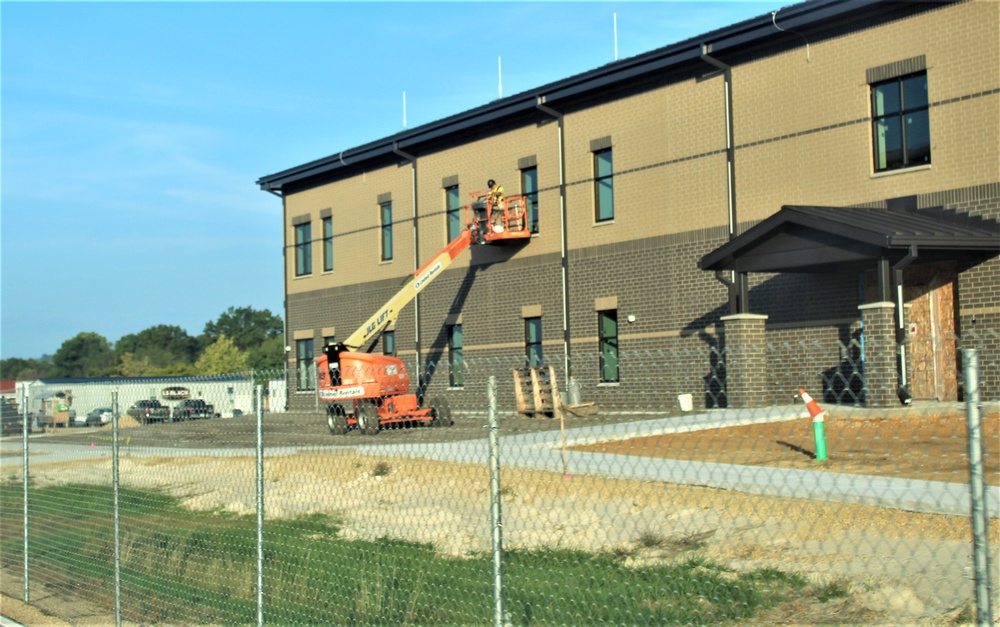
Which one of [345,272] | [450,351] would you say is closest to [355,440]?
[450,351]

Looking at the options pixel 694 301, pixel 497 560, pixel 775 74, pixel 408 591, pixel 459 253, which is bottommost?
pixel 408 591

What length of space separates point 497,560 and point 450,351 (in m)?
28.2

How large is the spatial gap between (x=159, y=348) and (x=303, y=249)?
4230 inches

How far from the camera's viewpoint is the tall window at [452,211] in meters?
32.8

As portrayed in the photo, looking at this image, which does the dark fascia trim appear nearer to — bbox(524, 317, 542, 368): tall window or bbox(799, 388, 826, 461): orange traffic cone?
bbox(524, 317, 542, 368): tall window

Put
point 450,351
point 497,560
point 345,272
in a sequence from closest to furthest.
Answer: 1. point 497,560
2. point 450,351
3. point 345,272

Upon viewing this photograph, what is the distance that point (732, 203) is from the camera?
2430 cm

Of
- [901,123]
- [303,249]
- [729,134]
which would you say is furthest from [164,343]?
[901,123]

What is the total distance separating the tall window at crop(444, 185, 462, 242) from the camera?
32.8 meters

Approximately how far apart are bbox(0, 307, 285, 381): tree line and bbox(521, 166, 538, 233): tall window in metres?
90.4

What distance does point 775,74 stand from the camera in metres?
23.7

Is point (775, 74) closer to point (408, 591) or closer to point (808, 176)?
point (808, 176)

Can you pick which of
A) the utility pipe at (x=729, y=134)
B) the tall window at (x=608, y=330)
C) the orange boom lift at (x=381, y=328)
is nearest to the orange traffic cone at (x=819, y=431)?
the utility pipe at (x=729, y=134)

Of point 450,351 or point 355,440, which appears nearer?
point 355,440
